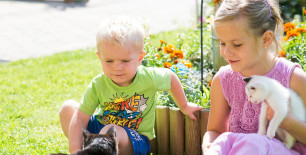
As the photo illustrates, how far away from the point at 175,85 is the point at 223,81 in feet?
1.34

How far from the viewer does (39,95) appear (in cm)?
462

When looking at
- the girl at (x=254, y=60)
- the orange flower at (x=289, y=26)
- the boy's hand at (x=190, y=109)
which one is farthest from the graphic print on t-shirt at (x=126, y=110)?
the orange flower at (x=289, y=26)

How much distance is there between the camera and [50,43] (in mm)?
8227

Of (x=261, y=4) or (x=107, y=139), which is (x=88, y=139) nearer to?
(x=107, y=139)

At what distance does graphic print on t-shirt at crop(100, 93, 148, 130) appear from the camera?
259cm

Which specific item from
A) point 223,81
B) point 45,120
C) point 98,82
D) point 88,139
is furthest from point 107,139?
point 45,120

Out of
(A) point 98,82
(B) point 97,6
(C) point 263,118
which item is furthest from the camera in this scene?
(B) point 97,6

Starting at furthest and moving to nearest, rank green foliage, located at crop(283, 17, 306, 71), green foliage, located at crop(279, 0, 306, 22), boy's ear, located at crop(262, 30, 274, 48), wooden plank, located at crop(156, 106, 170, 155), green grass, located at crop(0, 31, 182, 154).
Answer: green foliage, located at crop(279, 0, 306, 22), green foliage, located at crop(283, 17, 306, 71), green grass, located at crop(0, 31, 182, 154), wooden plank, located at crop(156, 106, 170, 155), boy's ear, located at crop(262, 30, 274, 48)

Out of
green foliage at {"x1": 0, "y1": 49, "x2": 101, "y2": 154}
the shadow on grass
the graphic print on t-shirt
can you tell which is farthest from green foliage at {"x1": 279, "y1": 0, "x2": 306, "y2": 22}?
the shadow on grass

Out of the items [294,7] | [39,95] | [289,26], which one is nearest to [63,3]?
[294,7]

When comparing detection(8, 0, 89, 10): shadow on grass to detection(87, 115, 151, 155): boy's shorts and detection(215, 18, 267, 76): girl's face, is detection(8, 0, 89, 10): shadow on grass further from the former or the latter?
detection(215, 18, 267, 76): girl's face

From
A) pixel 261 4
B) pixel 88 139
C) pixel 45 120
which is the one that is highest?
pixel 261 4

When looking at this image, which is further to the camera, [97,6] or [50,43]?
[97,6]

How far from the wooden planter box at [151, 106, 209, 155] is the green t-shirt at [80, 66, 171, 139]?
220 millimetres
